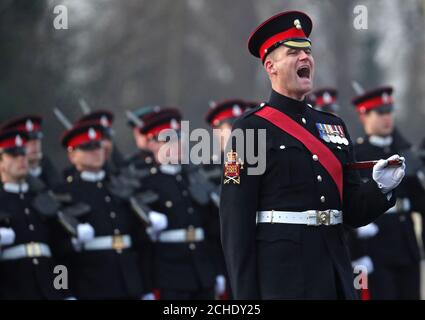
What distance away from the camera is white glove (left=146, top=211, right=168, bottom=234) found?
886 cm

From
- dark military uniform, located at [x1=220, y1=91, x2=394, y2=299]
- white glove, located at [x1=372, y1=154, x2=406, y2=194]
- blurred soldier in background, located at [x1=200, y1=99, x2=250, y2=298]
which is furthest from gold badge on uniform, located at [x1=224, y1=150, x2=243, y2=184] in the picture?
blurred soldier in background, located at [x1=200, y1=99, x2=250, y2=298]

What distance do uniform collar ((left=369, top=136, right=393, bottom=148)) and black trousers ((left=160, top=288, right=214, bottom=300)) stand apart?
2.04 m

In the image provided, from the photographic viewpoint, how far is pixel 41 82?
15.4 metres

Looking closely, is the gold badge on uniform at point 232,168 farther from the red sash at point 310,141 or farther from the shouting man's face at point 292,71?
the shouting man's face at point 292,71

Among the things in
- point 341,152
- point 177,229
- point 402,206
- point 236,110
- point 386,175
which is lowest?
point 177,229

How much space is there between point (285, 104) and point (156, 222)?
12.3 ft

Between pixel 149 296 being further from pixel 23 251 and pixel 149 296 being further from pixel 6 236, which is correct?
pixel 6 236

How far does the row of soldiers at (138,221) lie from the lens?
815 centimetres

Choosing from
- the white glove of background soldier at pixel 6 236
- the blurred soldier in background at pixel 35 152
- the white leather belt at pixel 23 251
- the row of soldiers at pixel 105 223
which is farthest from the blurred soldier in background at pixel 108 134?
the white glove of background soldier at pixel 6 236

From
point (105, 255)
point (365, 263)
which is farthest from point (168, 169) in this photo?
point (365, 263)

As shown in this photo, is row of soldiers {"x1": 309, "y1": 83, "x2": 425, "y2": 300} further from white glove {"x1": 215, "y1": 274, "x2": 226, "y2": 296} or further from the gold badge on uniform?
the gold badge on uniform

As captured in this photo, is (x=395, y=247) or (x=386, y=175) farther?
(x=395, y=247)

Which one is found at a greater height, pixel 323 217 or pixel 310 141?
pixel 310 141

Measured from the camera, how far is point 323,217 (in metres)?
5.16
